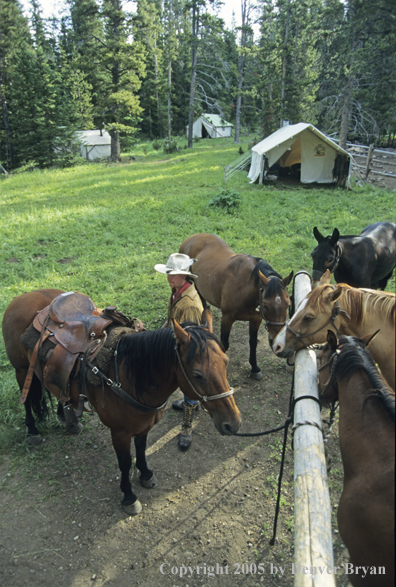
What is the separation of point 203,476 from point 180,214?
8702 mm

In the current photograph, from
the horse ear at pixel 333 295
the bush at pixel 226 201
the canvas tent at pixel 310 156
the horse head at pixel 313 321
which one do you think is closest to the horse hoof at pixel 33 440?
the horse head at pixel 313 321

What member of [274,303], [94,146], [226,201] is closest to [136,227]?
[226,201]

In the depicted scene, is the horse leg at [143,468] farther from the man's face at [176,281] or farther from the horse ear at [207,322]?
the man's face at [176,281]

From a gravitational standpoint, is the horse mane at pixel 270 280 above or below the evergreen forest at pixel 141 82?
below

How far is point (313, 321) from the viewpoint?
278cm

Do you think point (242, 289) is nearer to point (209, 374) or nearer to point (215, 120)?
point (209, 374)

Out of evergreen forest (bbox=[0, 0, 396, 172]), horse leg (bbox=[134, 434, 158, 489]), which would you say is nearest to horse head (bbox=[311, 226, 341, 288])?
horse leg (bbox=[134, 434, 158, 489])

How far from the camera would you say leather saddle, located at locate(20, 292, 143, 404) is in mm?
2824

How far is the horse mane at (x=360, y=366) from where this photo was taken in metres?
1.76

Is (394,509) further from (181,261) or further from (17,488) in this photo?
(17,488)

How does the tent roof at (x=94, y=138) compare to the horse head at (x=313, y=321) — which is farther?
the tent roof at (x=94, y=138)

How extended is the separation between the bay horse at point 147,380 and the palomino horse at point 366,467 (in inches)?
28.3

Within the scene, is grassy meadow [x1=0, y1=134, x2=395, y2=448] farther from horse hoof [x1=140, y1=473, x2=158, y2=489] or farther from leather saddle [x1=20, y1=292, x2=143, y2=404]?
horse hoof [x1=140, y1=473, x2=158, y2=489]

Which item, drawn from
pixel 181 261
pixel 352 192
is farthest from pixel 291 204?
pixel 181 261
